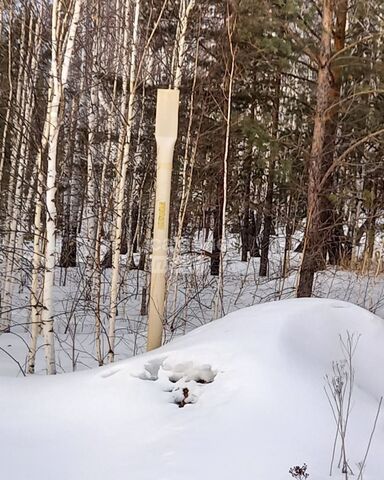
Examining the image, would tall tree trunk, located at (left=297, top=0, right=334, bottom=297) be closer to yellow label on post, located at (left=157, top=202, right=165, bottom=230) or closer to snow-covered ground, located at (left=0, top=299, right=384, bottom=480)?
yellow label on post, located at (left=157, top=202, right=165, bottom=230)

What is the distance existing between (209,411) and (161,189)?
2.40 metres

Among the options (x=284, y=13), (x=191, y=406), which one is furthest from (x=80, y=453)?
(x=284, y=13)

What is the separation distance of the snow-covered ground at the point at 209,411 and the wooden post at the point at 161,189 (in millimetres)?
1048

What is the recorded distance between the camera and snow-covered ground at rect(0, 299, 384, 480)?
8.00 ft

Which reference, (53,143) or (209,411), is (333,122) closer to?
(53,143)

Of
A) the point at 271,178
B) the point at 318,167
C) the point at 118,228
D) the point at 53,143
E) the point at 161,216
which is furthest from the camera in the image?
the point at 271,178

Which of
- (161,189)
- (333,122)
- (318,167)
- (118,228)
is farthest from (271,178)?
(161,189)

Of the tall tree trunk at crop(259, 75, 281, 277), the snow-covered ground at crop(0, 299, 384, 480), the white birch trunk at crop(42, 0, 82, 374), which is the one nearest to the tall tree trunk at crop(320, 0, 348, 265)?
the tall tree trunk at crop(259, 75, 281, 277)

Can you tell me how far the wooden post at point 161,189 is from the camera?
15.2 feet

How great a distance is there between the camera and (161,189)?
185 inches

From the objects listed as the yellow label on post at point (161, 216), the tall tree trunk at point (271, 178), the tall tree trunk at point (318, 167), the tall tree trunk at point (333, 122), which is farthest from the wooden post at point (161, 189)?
the tall tree trunk at point (271, 178)

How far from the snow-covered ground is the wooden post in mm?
1048

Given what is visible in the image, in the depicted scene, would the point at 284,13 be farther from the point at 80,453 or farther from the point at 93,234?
the point at 80,453

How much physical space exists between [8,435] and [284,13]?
6.97m
